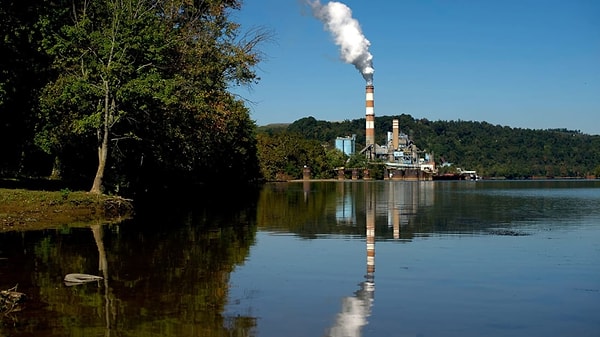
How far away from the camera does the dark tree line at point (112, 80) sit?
34.1 meters

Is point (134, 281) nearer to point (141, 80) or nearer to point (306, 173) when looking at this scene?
point (141, 80)

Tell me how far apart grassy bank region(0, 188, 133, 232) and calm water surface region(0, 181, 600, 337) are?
2.83 metres

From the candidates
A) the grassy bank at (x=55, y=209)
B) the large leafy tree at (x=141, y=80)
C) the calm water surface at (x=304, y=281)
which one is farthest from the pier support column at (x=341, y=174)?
the calm water surface at (x=304, y=281)

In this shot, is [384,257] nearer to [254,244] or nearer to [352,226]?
[254,244]

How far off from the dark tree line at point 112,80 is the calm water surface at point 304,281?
34.0ft

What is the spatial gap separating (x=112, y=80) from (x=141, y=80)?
4.76 ft

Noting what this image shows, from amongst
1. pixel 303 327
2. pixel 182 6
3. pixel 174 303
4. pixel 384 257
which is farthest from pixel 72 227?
pixel 182 6

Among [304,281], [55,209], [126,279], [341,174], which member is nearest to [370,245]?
[304,281]

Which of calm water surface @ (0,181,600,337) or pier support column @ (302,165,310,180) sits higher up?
pier support column @ (302,165,310,180)

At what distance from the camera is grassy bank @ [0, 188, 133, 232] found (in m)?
26.6

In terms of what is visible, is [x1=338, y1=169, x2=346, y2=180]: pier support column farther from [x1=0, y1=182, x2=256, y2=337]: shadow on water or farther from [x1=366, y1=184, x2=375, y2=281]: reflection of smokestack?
[x1=0, y1=182, x2=256, y2=337]: shadow on water

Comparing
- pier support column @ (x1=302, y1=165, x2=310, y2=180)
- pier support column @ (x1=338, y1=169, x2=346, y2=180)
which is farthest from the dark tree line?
pier support column @ (x1=338, y1=169, x2=346, y2=180)

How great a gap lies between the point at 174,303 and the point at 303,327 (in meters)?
2.78

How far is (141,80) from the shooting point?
34594 millimetres
